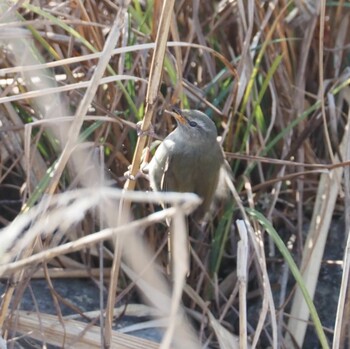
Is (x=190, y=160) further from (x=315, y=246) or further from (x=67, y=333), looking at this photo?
(x=67, y=333)

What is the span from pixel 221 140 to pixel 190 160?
5.8 inches

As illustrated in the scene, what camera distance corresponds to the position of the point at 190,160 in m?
2.77

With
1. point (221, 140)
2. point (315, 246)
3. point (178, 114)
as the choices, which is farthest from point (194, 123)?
point (315, 246)

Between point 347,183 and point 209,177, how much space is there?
0.45 meters

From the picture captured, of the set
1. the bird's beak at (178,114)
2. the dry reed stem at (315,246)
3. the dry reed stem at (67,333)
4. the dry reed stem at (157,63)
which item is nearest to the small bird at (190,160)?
the bird's beak at (178,114)

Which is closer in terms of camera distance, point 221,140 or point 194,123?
point 194,123

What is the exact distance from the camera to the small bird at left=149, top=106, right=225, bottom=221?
258 centimetres

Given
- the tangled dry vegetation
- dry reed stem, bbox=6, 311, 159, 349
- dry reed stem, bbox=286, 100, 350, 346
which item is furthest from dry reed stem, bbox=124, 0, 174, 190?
dry reed stem, bbox=286, 100, 350, 346

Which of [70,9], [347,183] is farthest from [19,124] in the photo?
[347,183]

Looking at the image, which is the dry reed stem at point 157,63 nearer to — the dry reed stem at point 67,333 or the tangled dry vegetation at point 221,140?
the tangled dry vegetation at point 221,140

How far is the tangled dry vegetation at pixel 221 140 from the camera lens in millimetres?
2432

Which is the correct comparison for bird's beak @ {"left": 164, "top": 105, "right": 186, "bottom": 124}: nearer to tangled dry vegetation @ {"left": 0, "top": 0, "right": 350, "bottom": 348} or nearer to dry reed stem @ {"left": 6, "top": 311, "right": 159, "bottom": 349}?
tangled dry vegetation @ {"left": 0, "top": 0, "right": 350, "bottom": 348}

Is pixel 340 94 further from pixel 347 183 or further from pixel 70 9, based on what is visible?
pixel 70 9

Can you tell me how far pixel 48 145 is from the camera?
2.67 metres
